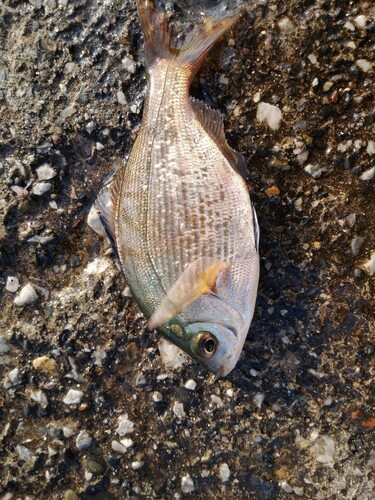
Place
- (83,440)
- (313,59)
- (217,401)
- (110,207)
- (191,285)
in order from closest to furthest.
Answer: (191,285) < (110,207) < (313,59) < (217,401) < (83,440)

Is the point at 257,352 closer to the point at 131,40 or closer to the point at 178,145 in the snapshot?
the point at 178,145

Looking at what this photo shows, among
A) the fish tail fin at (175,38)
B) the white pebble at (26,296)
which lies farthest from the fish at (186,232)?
the white pebble at (26,296)

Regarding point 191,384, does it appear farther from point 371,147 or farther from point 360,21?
point 360,21

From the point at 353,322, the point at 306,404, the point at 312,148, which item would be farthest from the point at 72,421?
the point at 312,148

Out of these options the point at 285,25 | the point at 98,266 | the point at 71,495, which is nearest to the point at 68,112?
the point at 98,266

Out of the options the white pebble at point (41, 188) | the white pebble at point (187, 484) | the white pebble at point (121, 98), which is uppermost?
the white pebble at point (121, 98)

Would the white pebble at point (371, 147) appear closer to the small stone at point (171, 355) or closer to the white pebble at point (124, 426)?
the small stone at point (171, 355)
